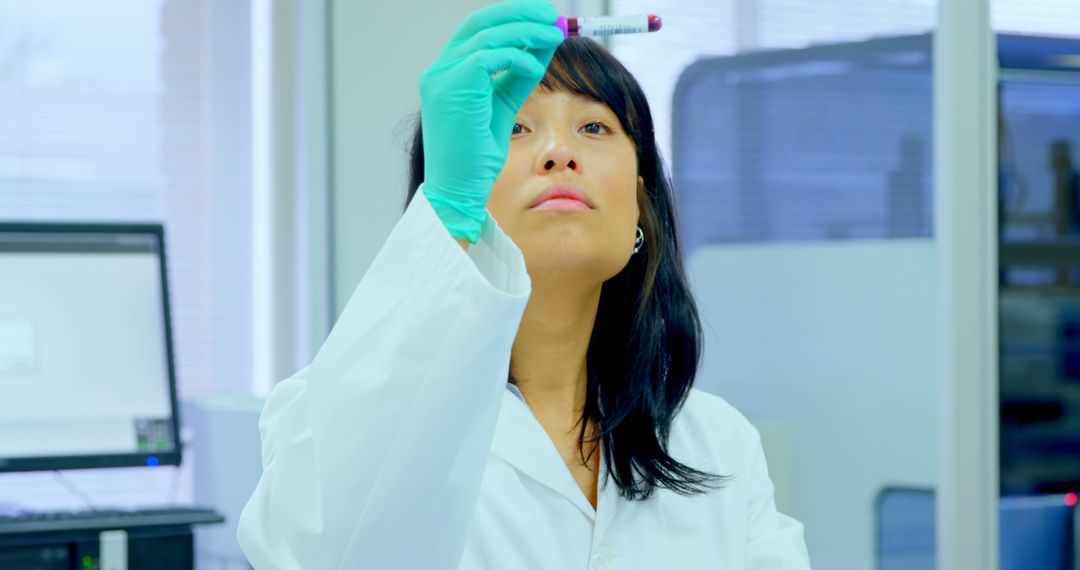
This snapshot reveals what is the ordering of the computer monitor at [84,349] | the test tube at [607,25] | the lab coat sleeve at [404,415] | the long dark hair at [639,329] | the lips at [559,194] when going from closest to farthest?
1. the lab coat sleeve at [404,415]
2. the test tube at [607,25]
3. the lips at [559,194]
4. the long dark hair at [639,329]
5. the computer monitor at [84,349]

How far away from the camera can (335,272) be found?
8.87 feet

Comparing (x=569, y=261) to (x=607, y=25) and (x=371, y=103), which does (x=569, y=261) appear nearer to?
(x=607, y=25)

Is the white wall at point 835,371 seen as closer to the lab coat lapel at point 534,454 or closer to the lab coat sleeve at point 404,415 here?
the lab coat lapel at point 534,454

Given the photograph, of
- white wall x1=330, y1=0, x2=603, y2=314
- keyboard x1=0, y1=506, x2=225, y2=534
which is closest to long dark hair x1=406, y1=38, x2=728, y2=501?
white wall x1=330, y1=0, x2=603, y2=314

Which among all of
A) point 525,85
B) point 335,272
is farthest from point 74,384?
point 525,85

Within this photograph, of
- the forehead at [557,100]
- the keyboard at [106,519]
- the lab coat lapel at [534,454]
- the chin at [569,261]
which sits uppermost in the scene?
the forehead at [557,100]

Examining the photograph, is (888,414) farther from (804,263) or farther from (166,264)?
(166,264)

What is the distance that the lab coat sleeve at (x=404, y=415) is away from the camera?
0.92 metres

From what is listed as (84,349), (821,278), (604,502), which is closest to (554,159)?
(604,502)

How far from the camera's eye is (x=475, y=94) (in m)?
0.96

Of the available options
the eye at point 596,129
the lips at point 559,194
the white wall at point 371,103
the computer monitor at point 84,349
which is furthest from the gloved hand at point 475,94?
the computer monitor at point 84,349

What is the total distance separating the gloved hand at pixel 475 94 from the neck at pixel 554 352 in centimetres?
30

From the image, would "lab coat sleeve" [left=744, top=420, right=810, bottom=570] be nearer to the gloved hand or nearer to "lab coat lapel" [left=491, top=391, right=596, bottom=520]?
"lab coat lapel" [left=491, top=391, right=596, bottom=520]

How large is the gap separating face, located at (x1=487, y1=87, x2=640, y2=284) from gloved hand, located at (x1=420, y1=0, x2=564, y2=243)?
163 millimetres
